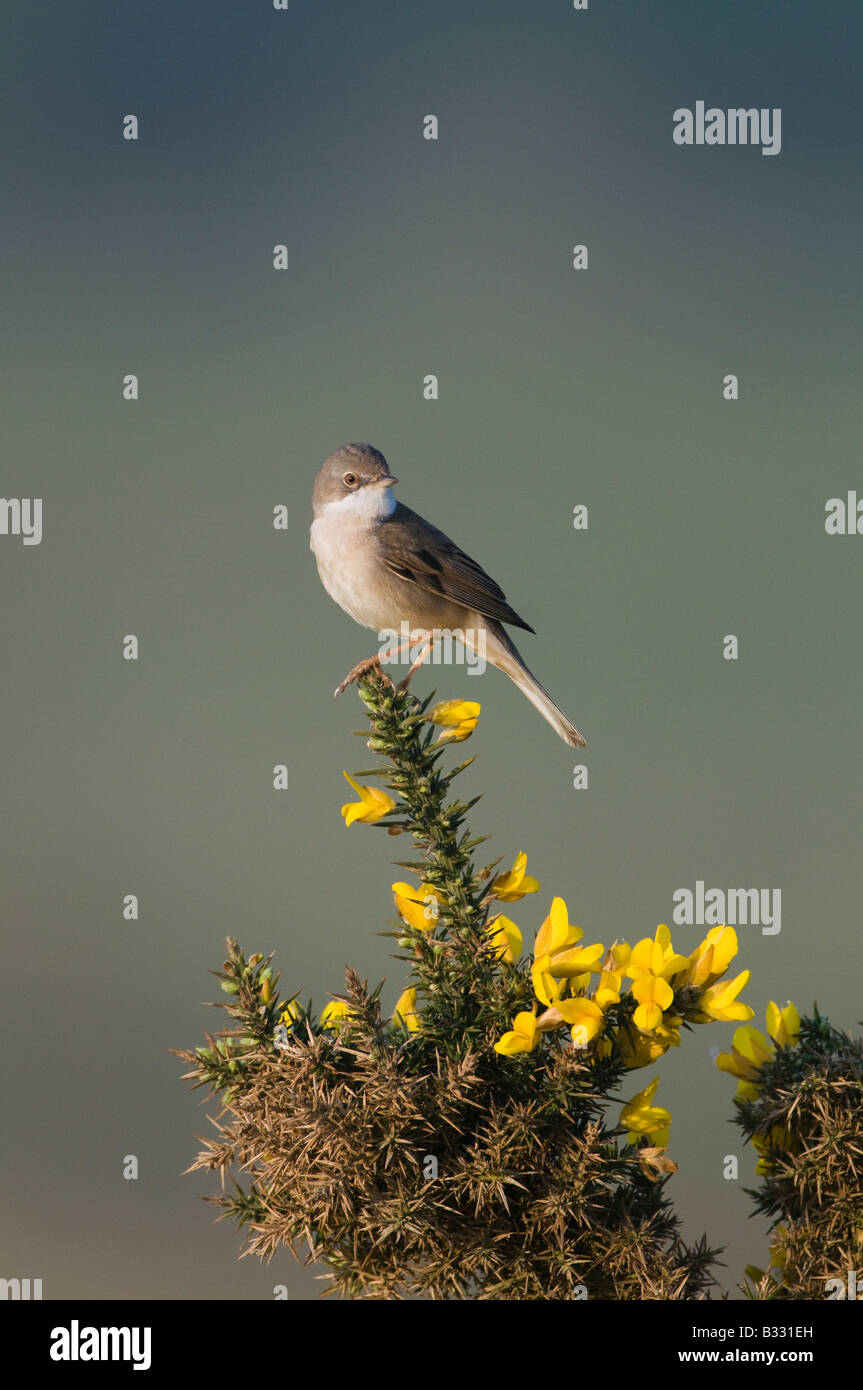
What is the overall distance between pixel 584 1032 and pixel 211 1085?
0.50 metres

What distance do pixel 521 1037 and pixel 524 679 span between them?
85.4 inches

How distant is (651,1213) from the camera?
1.65m

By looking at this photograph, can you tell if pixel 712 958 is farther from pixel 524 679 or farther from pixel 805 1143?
pixel 524 679

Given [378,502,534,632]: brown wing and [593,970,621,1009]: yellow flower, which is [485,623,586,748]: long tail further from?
[593,970,621,1009]: yellow flower

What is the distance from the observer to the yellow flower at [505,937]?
1.69 metres

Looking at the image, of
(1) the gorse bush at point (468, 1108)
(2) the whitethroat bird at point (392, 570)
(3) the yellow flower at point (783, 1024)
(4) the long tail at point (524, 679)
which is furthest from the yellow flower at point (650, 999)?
(2) the whitethroat bird at point (392, 570)

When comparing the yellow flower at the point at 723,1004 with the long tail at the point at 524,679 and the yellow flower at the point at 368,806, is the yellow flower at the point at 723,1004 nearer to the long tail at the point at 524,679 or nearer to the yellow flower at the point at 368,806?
the yellow flower at the point at 368,806

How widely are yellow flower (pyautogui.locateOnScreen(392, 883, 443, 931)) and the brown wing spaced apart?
1.97 metres

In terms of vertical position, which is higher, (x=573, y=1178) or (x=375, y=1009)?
(x=375, y=1009)

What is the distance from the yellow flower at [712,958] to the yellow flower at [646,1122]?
0.55 feet

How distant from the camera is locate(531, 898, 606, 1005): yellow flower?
5.22 feet

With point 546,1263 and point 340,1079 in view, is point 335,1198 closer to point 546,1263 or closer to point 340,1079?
point 340,1079

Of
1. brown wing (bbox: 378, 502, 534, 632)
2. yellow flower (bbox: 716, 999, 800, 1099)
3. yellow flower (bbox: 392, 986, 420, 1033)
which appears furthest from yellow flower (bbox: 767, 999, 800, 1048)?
brown wing (bbox: 378, 502, 534, 632)
